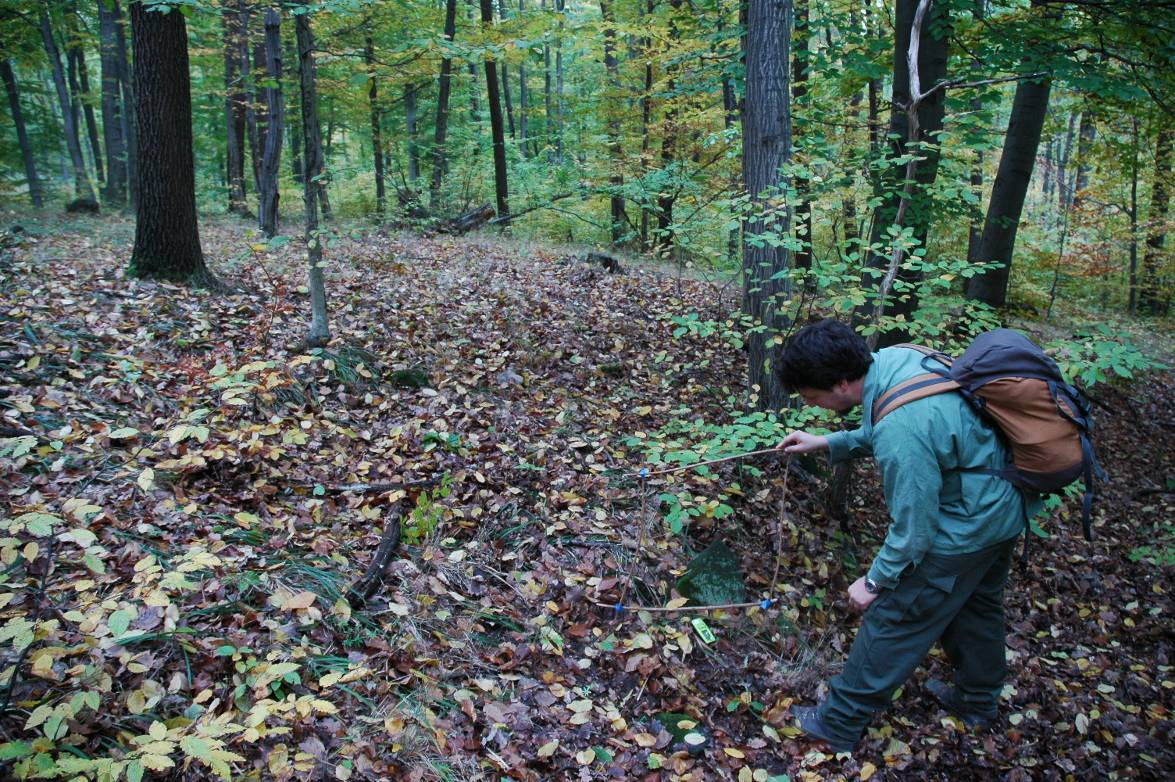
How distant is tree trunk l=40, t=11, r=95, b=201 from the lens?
50.9ft

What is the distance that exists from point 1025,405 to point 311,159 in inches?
208

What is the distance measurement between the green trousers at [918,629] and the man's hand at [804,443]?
75 centimetres

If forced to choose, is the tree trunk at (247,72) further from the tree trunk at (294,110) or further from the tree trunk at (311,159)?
the tree trunk at (311,159)

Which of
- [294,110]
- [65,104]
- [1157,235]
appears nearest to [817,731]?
[1157,235]

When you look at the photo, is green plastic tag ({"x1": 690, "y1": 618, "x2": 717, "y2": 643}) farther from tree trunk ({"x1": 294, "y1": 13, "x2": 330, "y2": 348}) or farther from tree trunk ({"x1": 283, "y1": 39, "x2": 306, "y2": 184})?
tree trunk ({"x1": 283, "y1": 39, "x2": 306, "y2": 184})

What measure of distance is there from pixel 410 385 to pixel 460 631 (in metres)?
2.69

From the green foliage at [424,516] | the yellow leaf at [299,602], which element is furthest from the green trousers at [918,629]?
the yellow leaf at [299,602]

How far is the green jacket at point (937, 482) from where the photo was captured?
8.75 feet

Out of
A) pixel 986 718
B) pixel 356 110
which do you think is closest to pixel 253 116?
pixel 356 110

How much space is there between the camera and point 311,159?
506cm

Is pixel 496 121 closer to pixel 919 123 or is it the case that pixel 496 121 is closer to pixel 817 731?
pixel 919 123

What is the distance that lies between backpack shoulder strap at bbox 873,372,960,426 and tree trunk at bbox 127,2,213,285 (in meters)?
6.57

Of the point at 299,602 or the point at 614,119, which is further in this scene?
the point at 614,119

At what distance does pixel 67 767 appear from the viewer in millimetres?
1884
